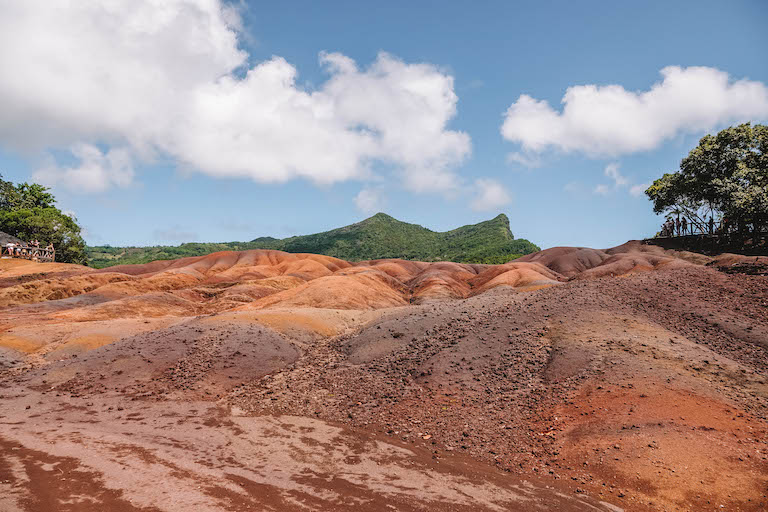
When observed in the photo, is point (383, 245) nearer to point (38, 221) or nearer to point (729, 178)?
point (38, 221)

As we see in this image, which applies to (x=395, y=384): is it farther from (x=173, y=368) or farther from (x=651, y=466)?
(x=173, y=368)

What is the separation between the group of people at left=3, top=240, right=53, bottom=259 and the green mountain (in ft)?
208

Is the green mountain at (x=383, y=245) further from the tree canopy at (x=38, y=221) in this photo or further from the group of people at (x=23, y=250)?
the group of people at (x=23, y=250)

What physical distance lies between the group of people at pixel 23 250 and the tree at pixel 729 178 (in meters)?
91.6

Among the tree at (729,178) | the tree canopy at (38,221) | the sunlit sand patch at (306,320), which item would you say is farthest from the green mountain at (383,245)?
the sunlit sand patch at (306,320)

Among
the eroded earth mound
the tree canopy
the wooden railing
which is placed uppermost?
→ the tree canopy

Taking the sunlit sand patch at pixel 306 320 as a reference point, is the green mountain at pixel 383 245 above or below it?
above

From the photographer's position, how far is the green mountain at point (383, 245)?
4926 inches

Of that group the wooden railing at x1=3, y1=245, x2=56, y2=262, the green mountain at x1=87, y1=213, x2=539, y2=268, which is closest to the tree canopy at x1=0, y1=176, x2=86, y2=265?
the wooden railing at x1=3, y1=245, x2=56, y2=262

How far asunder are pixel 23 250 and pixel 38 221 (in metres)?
9.37

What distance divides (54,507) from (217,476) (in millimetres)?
2722

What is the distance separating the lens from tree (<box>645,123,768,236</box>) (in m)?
42.4

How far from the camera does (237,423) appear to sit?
12086 mm

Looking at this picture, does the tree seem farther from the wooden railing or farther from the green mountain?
the wooden railing
